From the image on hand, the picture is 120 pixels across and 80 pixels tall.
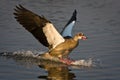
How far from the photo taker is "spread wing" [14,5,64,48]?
41.6ft

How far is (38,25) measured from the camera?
42.2ft

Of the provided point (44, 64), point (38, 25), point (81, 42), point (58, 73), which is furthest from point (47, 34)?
point (81, 42)

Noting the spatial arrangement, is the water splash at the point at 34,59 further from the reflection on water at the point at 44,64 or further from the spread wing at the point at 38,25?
the spread wing at the point at 38,25

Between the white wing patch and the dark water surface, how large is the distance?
0.55 m

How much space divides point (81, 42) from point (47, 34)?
1995 mm

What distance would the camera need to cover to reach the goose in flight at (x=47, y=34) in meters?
12.7

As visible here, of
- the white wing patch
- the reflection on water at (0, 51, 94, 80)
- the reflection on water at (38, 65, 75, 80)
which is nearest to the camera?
the reflection on water at (38, 65, 75, 80)

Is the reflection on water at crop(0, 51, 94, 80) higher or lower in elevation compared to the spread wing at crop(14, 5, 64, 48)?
lower

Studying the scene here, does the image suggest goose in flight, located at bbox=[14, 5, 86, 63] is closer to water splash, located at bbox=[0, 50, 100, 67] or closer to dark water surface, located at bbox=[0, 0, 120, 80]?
water splash, located at bbox=[0, 50, 100, 67]

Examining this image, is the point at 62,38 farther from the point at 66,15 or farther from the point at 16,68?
the point at 66,15

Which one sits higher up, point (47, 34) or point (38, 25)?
point (38, 25)

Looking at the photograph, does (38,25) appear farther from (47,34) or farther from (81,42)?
(81,42)

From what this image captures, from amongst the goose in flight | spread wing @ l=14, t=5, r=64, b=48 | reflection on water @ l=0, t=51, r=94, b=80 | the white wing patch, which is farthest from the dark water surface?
spread wing @ l=14, t=5, r=64, b=48

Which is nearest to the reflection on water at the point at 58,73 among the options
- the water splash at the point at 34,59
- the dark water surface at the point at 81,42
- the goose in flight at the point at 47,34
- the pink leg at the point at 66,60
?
the dark water surface at the point at 81,42
